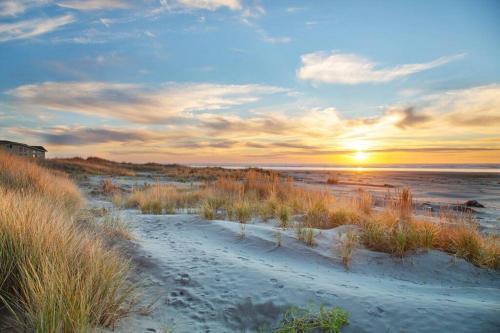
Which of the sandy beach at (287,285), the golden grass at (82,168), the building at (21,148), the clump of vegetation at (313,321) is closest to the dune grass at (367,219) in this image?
the sandy beach at (287,285)

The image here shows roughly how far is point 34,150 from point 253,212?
4355cm

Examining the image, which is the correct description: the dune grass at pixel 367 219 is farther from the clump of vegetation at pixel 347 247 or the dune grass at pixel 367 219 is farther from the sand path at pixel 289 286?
the sand path at pixel 289 286

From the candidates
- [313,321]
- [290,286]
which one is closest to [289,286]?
[290,286]

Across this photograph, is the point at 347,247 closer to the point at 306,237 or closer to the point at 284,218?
the point at 306,237

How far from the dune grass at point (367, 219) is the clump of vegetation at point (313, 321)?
2059 mm

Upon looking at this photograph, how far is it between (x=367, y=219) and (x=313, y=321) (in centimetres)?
414

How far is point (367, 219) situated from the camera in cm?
682

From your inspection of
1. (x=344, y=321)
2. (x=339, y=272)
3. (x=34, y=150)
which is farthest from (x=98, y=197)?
(x=34, y=150)

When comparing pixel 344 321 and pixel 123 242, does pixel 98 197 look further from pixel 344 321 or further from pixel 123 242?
pixel 344 321

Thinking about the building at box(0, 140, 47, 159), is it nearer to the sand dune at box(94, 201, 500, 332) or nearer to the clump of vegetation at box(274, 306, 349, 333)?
the sand dune at box(94, 201, 500, 332)

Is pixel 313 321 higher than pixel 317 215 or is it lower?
lower

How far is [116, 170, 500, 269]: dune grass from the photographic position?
5.55 metres

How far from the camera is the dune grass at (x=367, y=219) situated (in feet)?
18.2

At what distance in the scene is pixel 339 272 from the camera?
190 inches
